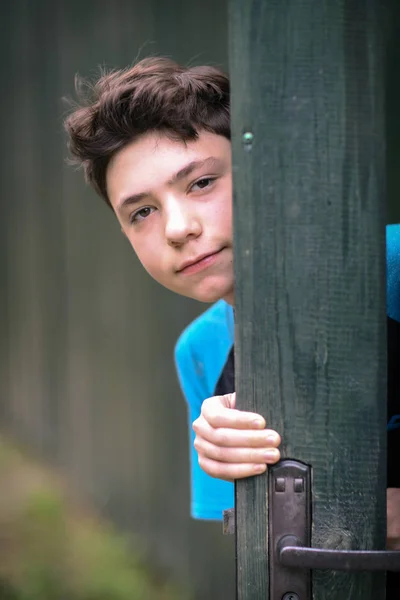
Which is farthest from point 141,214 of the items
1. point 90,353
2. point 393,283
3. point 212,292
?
point 90,353

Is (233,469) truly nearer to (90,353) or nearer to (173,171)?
(173,171)

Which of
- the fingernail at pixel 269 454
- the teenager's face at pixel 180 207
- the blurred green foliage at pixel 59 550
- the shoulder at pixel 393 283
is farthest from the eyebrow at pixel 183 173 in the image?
the blurred green foliage at pixel 59 550

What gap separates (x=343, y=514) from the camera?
98 centimetres

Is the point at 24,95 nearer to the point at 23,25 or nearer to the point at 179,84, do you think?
the point at 23,25

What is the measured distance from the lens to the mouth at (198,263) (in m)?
1.42

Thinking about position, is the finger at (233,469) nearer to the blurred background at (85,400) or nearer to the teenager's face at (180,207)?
the teenager's face at (180,207)

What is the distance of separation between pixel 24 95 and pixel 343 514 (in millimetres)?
3145

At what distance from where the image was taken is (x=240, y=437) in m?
1.01

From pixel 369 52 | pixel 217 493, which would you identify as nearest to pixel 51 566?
pixel 217 493

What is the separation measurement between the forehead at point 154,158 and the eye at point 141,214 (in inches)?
1.6

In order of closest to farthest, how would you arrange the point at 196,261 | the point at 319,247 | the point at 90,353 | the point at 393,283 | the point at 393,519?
the point at 319,247 < the point at 393,519 < the point at 196,261 < the point at 393,283 < the point at 90,353

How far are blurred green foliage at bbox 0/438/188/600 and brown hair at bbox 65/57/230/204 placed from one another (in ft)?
8.05

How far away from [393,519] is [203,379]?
38.1 inches

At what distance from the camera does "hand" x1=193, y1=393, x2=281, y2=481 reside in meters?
0.98
